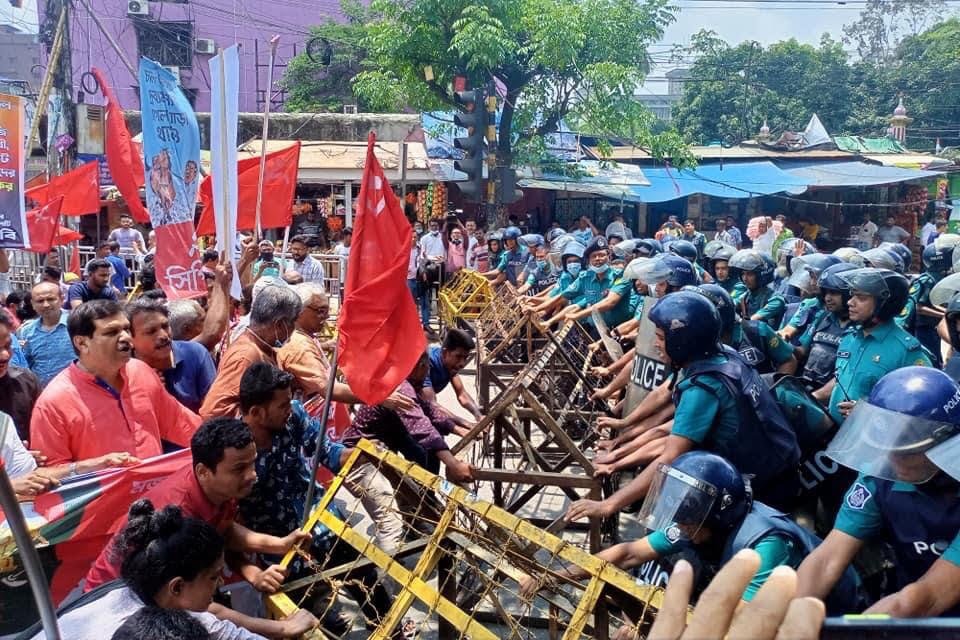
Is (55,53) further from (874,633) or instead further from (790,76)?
(790,76)

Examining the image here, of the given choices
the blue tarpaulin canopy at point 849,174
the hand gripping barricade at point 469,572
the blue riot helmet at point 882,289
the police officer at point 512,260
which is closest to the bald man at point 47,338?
the hand gripping barricade at point 469,572

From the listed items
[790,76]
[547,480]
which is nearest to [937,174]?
[790,76]

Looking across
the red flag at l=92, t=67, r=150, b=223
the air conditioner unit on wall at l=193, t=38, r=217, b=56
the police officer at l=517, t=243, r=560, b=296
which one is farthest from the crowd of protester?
the air conditioner unit on wall at l=193, t=38, r=217, b=56

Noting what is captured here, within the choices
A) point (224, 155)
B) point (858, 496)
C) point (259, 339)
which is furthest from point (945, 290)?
point (224, 155)

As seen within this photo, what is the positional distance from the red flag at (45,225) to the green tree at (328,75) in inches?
925

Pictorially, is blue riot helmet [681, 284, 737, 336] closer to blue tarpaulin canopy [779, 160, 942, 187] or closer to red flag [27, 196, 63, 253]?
red flag [27, 196, 63, 253]

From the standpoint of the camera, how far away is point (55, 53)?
13602mm

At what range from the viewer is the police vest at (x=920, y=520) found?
2.64 m

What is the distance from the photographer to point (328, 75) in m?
33.9

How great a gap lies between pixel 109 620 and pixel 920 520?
2.55 meters

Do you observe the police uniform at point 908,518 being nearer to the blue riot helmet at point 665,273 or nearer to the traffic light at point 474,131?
the blue riot helmet at point 665,273

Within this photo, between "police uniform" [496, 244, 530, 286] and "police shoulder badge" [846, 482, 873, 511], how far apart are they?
1076 centimetres

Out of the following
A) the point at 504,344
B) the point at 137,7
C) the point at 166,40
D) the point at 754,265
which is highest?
the point at 137,7

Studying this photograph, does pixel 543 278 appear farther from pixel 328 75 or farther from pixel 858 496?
pixel 328 75
